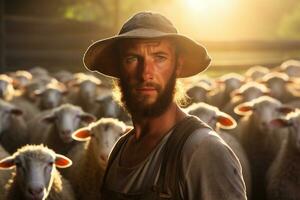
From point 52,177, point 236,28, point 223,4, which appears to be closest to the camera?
point 52,177

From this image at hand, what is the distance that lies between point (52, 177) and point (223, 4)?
64682 mm

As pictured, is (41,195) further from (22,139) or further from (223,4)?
(223,4)

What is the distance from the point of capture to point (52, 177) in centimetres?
582

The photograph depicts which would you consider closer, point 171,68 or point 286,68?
point 171,68

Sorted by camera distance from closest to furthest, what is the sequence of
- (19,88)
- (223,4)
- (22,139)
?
(22,139) < (19,88) < (223,4)

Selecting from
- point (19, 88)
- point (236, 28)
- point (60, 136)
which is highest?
point (60, 136)

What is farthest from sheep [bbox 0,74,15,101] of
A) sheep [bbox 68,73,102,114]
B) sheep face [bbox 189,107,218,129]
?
sheep face [bbox 189,107,218,129]

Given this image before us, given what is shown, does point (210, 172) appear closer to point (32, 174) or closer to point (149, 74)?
point (149, 74)

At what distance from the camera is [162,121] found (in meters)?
2.86

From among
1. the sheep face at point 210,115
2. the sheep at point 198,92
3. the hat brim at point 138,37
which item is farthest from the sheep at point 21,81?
the hat brim at point 138,37

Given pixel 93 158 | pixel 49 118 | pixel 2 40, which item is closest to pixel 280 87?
pixel 49 118

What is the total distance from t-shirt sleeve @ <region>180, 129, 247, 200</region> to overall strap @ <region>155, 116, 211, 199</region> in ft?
0.08

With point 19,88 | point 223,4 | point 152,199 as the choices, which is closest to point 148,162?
point 152,199

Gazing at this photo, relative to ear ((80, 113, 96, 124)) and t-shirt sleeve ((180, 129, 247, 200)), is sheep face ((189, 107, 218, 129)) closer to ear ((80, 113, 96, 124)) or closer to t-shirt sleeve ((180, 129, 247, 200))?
ear ((80, 113, 96, 124))
